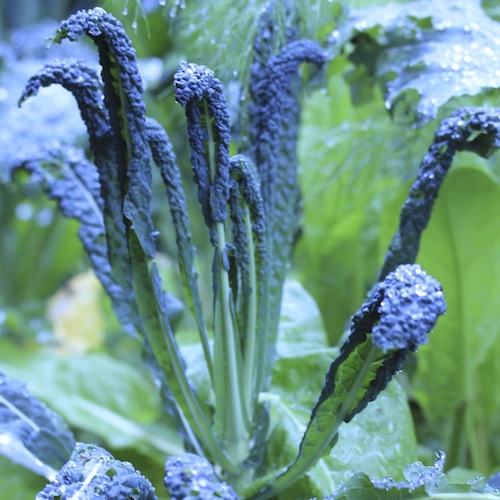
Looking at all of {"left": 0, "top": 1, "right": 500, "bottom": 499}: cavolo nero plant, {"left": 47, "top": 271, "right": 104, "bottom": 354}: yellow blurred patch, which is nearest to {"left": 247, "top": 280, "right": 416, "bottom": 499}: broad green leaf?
{"left": 0, "top": 1, "right": 500, "bottom": 499}: cavolo nero plant

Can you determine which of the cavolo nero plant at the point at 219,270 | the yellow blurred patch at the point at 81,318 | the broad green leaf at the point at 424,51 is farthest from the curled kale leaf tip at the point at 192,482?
the yellow blurred patch at the point at 81,318

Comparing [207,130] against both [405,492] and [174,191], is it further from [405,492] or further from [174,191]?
[405,492]

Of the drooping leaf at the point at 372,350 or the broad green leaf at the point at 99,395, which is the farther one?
the broad green leaf at the point at 99,395

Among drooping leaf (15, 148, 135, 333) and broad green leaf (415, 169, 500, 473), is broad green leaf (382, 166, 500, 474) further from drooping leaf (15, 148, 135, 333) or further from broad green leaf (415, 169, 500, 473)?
drooping leaf (15, 148, 135, 333)

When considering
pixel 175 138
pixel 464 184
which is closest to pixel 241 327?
pixel 464 184

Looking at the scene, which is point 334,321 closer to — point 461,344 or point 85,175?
point 461,344

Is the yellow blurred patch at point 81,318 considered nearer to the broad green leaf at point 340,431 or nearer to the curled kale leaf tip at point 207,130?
the broad green leaf at point 340,431
